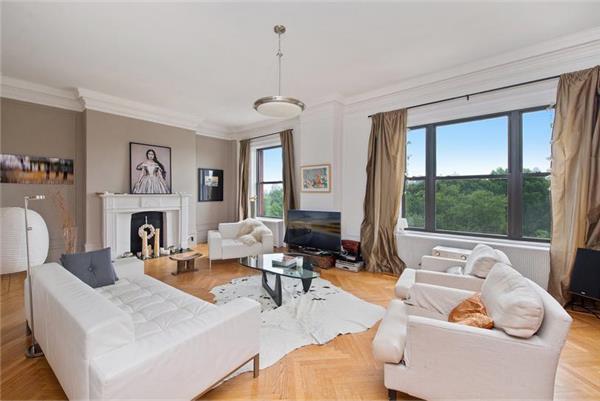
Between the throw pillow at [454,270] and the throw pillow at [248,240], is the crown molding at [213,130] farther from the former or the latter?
the throw pillow at [454,270]

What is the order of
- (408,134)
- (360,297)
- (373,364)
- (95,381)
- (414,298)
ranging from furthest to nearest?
(408,134) → (360,297) → (414,298) → (373,364) → (95,381)

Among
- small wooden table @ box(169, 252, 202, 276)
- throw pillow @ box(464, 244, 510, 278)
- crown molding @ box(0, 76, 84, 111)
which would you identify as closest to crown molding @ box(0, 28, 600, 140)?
crown molding @ box(0, 76, 84, 111)

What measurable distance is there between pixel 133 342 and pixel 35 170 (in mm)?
4976

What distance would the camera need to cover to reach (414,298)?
2248mm

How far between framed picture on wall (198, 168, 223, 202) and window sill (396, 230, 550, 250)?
15.9ft

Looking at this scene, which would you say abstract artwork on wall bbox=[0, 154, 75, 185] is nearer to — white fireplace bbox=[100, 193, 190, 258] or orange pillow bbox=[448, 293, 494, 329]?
white fireplace bbox=[100, 193, 190, 258]

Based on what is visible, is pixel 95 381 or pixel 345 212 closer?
pixel 95 381

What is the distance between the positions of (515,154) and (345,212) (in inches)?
106

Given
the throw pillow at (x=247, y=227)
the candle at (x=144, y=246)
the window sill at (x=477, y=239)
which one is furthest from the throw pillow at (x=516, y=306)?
the candle at (x=144, y=246)

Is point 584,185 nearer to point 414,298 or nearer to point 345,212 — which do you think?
point 414,298

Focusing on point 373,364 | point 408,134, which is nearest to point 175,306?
point 373,364

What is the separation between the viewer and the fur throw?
4.98 metres

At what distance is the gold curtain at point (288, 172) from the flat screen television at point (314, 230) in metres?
0.57

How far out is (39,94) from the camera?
4484 millimetres
